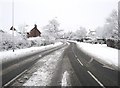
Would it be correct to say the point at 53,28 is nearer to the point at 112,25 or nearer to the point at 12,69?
the point at 112,25

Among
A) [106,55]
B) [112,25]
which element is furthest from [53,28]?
[106,55]

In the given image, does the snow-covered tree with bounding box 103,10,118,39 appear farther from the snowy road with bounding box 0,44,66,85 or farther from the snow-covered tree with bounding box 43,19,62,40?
the snowy road with bounding box 0,44,66,85

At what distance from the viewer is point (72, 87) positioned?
6.57 meters

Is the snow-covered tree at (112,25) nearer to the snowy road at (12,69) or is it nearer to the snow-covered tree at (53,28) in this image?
the snow-covered tree at (53,28)

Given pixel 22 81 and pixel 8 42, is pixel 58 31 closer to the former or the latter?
pixel 8 42

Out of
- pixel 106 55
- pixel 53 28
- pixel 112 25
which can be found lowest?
pixel 106 55

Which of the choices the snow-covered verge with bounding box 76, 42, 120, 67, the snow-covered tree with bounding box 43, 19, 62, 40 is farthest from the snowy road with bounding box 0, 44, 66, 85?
the snow-covered tree with bounding box 43, 19, 62, 40

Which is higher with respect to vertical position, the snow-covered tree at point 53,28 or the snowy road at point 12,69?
the snow-covered tree at point 53,28

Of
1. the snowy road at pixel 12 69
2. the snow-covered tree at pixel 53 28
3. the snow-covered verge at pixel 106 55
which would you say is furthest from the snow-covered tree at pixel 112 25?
the snowy road at pixel 12 69

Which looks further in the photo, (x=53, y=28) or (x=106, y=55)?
(x=53, y=28)

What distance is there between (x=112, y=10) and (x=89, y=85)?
61.1 meters

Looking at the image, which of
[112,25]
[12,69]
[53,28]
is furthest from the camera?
[53,28]

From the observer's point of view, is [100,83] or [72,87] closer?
[72,87]

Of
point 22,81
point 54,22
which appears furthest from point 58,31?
point 22,81
